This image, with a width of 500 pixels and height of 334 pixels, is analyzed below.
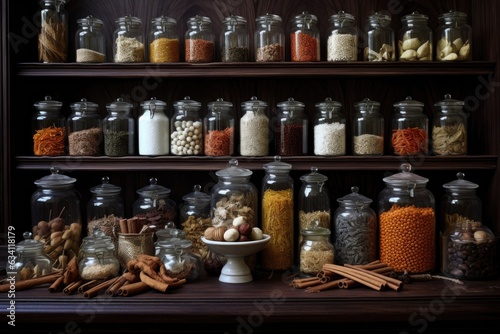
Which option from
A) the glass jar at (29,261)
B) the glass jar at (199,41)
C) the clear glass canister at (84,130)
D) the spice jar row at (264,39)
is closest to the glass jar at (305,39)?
the spice jar row at (264,39)

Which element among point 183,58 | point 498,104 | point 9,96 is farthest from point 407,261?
point 9,96

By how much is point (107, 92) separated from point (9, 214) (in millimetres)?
644

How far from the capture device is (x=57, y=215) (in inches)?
87.4

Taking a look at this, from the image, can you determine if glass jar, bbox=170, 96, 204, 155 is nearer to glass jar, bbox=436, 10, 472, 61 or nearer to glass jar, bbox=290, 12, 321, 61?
glass jar, bbox=290, 12, 321, 61

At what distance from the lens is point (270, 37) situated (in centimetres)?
229

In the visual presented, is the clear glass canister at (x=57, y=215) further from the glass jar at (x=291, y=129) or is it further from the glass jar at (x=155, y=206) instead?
the glass jar at (x=291, y=129)

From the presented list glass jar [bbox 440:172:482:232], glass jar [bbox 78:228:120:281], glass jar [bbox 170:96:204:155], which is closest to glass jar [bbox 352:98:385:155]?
glass jar [bbox 440:172:482:232]

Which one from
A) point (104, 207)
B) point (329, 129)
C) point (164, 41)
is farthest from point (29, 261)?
point (329, 129)

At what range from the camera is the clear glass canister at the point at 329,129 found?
7.35 ft

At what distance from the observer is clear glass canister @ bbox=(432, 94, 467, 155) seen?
2.22 meters

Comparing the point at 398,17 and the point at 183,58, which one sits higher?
the point at 398,17

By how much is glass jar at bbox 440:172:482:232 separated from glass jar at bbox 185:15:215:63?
106 cm

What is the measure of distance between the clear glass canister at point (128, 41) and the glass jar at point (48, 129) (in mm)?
319

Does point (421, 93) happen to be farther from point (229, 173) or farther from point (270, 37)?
point (229, 173)
